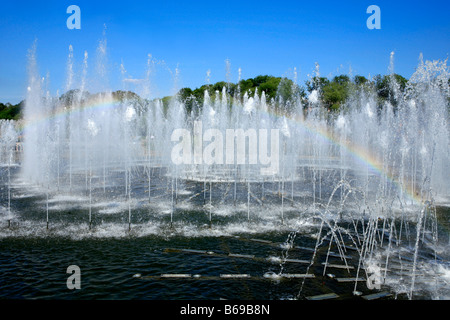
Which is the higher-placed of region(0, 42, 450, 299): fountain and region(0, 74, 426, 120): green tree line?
region(0, 74, 426, 120): green tree line

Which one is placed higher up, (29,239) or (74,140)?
(74,140)

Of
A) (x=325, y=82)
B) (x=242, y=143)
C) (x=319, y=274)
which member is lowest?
(x=319, y=274)

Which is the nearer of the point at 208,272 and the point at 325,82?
the point at 208,272

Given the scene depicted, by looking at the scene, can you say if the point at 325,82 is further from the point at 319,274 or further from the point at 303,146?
the point at 319,274

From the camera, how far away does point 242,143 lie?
27.1 m

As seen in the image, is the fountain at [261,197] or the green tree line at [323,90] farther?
the green tree line at [323,90]

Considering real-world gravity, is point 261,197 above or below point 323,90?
below

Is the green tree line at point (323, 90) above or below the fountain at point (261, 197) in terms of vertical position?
above

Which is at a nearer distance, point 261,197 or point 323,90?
point 261,197

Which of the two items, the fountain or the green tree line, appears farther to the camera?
the green tree line

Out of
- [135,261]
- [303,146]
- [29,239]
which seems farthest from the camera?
[303,146]
